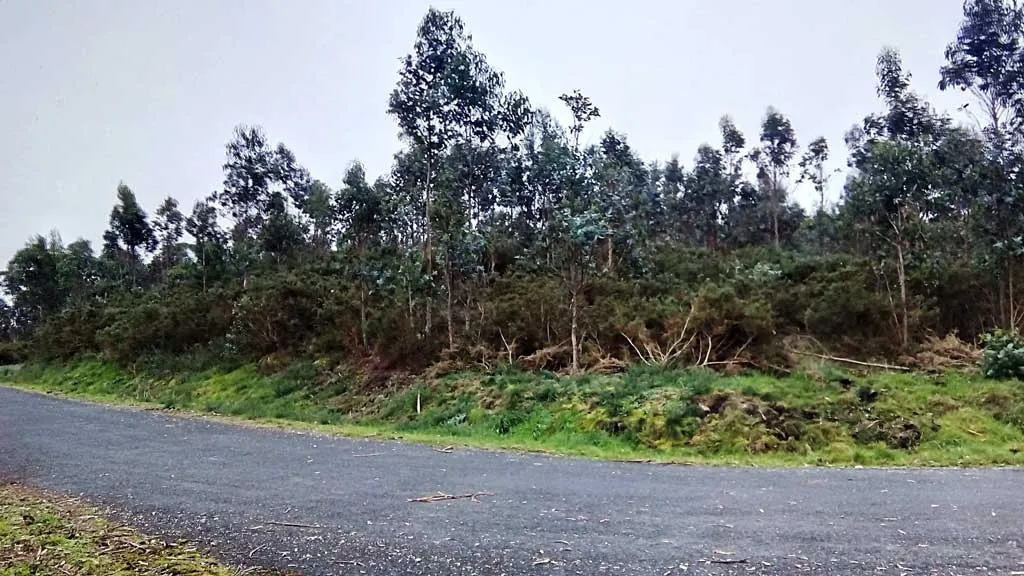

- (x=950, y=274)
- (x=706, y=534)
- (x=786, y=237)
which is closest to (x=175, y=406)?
(x=706, y=534)

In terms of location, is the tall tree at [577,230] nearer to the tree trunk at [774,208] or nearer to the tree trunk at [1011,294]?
the tree trunk at [1011,294]

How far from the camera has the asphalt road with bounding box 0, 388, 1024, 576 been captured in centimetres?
366

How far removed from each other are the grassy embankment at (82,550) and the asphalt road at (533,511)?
20 cm

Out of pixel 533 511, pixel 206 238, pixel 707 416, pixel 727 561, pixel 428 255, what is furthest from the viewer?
pixel 206 238

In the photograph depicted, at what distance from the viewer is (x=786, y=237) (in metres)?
35.7

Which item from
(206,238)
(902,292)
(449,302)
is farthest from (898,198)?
(206,238)

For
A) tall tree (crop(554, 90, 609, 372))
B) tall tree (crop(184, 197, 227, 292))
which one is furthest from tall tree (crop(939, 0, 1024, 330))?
tall tree (crop(184, 197, 227, 292))

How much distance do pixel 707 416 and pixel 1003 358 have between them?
5965mm

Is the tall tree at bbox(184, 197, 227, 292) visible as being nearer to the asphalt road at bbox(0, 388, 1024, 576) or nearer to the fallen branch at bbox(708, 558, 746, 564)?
the asphalt road at bbox(0, 388, 1024, 576)

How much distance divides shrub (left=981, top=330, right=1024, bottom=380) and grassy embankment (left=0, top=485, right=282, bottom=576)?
494 inches

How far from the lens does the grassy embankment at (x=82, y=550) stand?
3484 millimetres

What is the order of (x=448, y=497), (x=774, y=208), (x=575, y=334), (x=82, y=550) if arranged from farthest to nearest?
1. (x=774, y=208)
2. (x=575, y=334)
3. (x=448, y=497)
4. (x=82, y=550)

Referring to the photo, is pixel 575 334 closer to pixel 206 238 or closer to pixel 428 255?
pixel 428 255

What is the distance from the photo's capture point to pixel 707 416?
31.0ft
